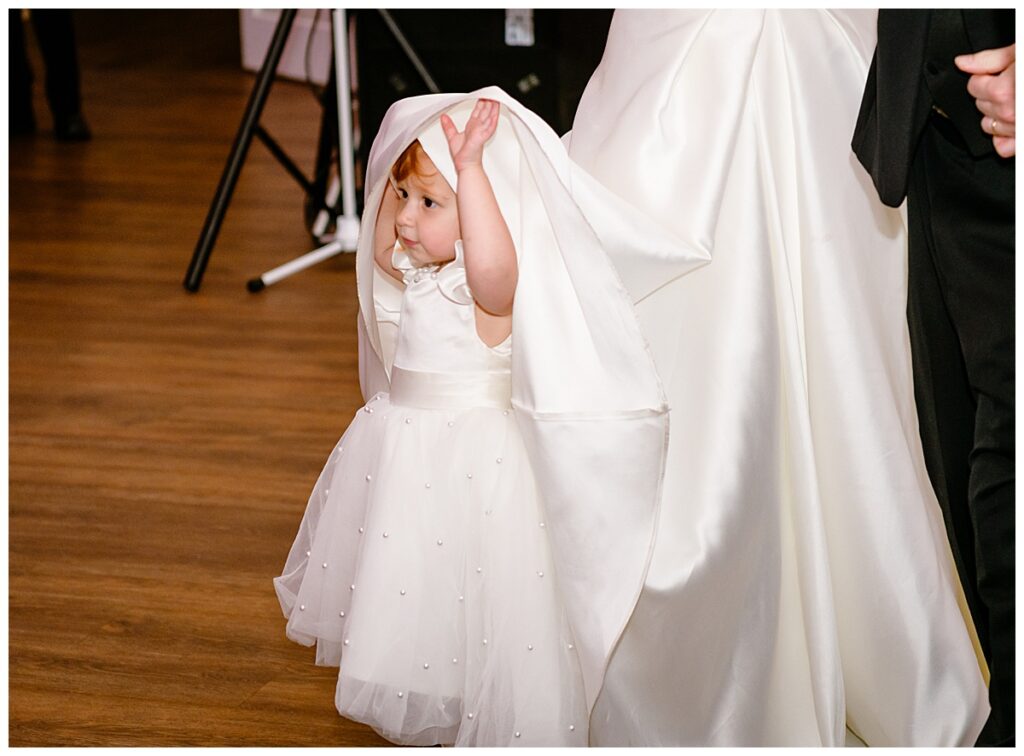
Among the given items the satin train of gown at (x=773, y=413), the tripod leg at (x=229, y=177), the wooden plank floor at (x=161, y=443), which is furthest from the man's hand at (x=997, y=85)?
the tripod leg at (x=229, y=177)

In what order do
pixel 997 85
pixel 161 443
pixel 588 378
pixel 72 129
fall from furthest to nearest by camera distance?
pixel 72 129, pixel 161 443, pixel 588 378, pixel 997 85

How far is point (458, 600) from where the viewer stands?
62.7 inches

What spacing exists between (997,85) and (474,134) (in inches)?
20.8

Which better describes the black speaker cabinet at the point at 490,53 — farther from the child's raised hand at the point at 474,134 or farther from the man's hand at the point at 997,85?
the man's hand at the point at 997,85

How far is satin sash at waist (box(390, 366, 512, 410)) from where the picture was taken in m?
1.62

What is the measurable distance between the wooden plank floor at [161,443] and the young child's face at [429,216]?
616 millimetres

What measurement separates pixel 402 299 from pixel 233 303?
209 cm

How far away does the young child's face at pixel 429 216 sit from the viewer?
1.59m

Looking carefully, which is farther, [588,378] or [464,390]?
[464,390]

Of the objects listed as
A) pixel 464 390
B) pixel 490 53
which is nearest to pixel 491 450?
pixel 464 390

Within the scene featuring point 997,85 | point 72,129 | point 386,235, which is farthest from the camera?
point 72,129

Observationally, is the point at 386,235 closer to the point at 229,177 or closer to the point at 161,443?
the point at 161,443

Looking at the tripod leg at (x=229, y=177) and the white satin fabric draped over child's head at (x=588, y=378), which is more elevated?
the white satin fabric draped over child's head at (x=588, y=378)

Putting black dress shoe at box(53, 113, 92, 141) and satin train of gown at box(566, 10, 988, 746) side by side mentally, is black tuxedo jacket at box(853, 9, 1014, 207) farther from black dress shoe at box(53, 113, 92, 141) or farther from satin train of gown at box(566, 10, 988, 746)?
black dress shoe at box(53, 113, 92, 141)
